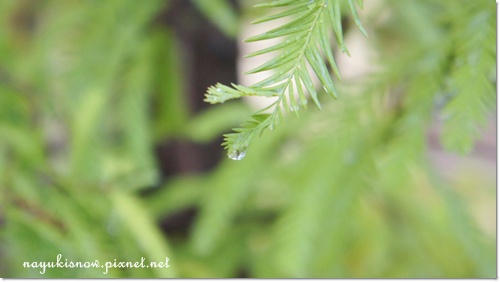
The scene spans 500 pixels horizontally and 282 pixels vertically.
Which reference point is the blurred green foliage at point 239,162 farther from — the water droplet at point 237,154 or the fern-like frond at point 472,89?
the water droplet at point 237,154

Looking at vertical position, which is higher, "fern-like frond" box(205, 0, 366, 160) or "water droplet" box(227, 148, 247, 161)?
"fern-like frond" box(205, 0, 366, 160)

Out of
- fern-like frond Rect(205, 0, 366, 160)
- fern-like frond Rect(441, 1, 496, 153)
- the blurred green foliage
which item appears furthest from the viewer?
the blurred green foliage

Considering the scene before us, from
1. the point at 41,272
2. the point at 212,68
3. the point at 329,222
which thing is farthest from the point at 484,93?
the point at 212,68

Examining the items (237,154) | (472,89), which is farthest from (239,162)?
(237,154)

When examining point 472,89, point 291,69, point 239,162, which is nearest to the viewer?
point 291,69

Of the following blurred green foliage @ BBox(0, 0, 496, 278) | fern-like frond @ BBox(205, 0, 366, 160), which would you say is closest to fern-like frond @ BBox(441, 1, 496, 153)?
blurred green foliage @ BBox(0, 0, 496, 278)

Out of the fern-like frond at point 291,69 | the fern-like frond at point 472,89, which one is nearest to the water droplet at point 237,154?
the fern-like frond at point 291,69

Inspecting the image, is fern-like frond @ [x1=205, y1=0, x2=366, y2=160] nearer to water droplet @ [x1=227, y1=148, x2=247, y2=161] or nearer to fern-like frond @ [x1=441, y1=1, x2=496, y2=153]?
water droplet @ [x1=227, y1=148, x2=247, y2=161]

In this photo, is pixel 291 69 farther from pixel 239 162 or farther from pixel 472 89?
pixel 239 162
